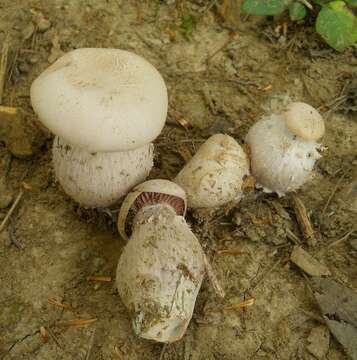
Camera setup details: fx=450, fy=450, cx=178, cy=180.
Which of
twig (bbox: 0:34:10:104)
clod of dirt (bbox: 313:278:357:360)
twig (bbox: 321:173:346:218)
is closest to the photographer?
clod of dirt (bbox: 313:278:357:360)

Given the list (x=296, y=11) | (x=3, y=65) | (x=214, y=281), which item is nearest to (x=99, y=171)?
(x=214, y=281)

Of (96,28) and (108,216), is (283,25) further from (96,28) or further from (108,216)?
(108,216)

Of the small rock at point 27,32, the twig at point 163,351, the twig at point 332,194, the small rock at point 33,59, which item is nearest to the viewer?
the twig at point 163,351

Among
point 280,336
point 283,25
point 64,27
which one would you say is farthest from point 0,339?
point 283,25

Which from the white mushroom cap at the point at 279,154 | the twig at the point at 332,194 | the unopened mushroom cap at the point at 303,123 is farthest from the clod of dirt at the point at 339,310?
the unopened mushroom cap at the point at 303,123

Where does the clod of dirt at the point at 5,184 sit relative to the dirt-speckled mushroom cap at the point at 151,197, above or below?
below

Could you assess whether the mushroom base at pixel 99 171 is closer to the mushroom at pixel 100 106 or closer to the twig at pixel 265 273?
the mushroom at pixel 100 106

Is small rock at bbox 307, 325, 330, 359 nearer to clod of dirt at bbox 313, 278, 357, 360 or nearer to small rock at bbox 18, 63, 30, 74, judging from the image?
clod of dirt at bbox 313, 278, 357, 360

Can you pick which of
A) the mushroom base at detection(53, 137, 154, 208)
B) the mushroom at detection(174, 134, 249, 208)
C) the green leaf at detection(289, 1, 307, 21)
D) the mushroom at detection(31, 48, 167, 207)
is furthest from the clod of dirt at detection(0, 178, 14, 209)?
the green leaf at detection(289, 1, 307, 21)
